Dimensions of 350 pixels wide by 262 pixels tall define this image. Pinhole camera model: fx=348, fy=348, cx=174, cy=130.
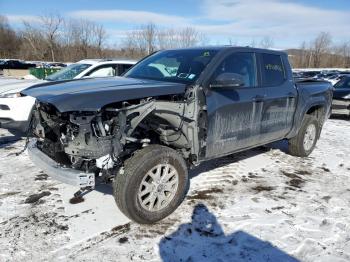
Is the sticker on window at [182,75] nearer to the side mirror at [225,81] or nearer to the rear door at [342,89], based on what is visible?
the side mirror at [225,81]

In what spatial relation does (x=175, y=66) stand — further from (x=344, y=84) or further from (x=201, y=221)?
(x=344, y=84)

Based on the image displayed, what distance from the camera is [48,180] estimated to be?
4801 millimetres

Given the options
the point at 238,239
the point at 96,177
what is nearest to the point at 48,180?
the point at 96,177

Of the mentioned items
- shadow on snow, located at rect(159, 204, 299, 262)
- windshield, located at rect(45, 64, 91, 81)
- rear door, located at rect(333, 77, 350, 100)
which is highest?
windshield, located at rect(45, 64, 91, 81)

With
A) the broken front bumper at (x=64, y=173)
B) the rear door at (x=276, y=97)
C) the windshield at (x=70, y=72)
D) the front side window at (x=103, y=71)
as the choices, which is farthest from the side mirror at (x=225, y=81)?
Answer: the windshield at (x=70, y=72)

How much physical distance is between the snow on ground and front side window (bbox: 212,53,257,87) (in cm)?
147

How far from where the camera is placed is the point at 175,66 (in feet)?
14.8

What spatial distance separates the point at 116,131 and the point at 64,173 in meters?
0.64

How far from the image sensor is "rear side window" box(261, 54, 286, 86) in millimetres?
4986

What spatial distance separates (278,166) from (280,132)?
732mm

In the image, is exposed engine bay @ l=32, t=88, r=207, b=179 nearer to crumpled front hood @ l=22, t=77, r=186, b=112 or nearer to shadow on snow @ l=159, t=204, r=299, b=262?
crumpled front hood @ l=22, t=77, r=186, b=112

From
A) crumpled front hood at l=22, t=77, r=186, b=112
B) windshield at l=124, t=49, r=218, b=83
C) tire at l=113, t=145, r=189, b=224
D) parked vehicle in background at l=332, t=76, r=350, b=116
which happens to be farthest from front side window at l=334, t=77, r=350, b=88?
tire at l=113, t=145, r=189, b=224

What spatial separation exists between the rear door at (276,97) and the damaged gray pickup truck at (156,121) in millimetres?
25

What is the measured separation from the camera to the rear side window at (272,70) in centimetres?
499
